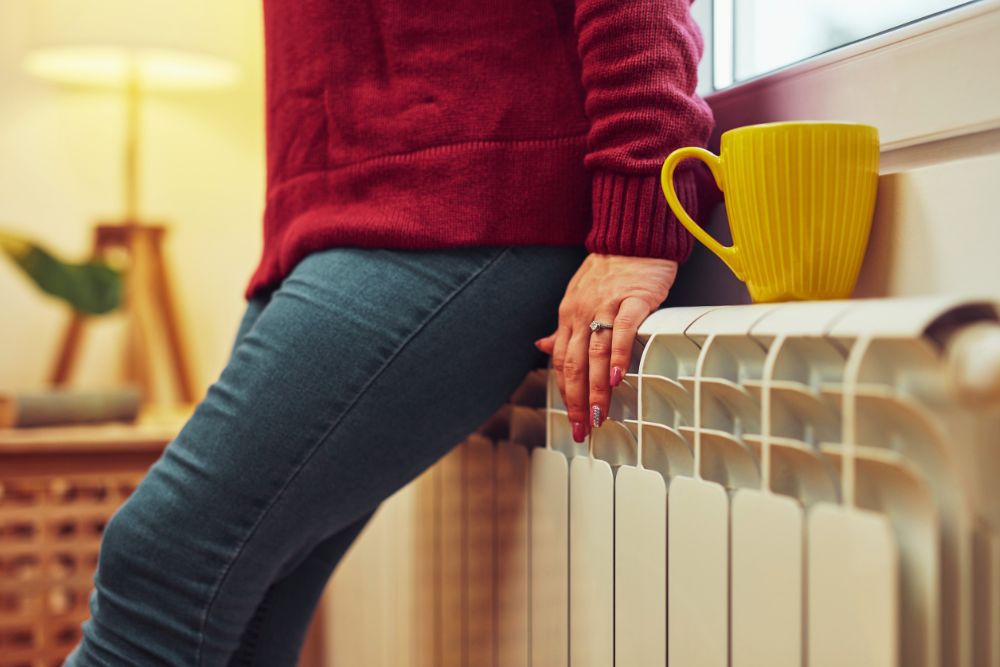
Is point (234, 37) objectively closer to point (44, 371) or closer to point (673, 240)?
point (44, 371)

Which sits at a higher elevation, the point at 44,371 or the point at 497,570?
the point at 44,371

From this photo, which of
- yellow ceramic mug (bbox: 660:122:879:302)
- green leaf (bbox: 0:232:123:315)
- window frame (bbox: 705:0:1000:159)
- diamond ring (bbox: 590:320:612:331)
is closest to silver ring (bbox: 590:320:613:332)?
diamond ring (bbox: 590:320:612:331)

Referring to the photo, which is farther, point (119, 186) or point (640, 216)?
point (119, 186)

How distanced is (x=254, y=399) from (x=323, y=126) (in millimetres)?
231

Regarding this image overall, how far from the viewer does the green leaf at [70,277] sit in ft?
5.18

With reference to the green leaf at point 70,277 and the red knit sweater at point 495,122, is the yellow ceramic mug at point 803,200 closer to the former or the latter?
the red knit sweater at point 495,122

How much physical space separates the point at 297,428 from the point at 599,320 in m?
0.23

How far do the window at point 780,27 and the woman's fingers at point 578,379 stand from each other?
344 millimetres

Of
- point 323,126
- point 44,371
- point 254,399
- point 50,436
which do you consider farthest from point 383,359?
point 44,371

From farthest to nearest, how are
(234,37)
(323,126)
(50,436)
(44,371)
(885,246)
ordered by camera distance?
(44,371) < (234,37) < (50,436) < (323,126) < (885,246)

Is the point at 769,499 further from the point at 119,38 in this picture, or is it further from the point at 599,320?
the point at 119,38

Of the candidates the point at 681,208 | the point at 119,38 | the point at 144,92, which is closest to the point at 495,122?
the point at 681,208

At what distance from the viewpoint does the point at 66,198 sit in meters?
1.87

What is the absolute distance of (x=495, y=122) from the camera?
2.32 feet
